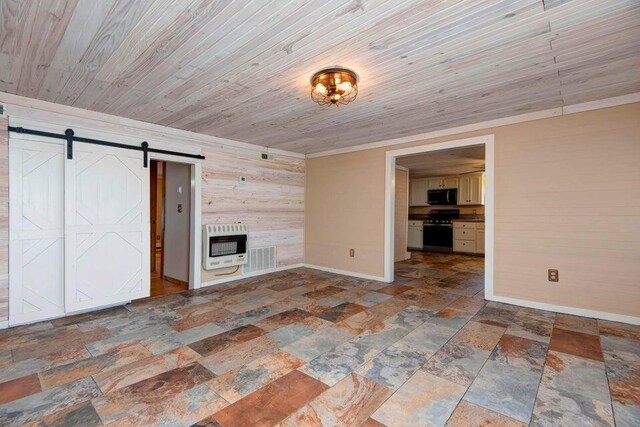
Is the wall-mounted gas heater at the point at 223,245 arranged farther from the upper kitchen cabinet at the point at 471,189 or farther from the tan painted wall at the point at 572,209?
the upper kitchen cabinet at the point at 471,189

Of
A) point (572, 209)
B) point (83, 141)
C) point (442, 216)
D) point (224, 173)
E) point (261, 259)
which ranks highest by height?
point (83, 141)

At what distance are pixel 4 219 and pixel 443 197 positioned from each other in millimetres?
8607

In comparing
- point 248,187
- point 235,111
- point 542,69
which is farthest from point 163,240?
point 542,69

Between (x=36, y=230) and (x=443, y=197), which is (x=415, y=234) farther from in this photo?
(x=36, y=230)

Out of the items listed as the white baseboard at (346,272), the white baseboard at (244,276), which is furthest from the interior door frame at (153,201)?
the white baseboard at (346,272)

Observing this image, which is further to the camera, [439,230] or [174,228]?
[439,230]

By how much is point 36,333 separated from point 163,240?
246 centimetres

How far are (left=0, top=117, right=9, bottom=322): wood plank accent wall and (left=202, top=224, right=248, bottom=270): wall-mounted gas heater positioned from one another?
2.04 meters

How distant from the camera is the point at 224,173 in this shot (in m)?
4.76

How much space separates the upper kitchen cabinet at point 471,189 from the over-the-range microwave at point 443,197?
5.1 inches

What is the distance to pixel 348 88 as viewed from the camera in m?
2.56

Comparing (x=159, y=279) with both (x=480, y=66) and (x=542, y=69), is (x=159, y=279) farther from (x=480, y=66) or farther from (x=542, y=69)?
(x=542, y=69)

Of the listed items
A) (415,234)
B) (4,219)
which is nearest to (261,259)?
(4,219)

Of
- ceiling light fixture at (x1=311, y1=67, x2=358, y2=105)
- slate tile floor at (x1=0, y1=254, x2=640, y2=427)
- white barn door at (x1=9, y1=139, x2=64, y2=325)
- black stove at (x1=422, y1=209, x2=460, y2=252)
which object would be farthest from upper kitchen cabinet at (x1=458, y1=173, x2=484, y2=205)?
white barn door at (x1=9, y1=139, x2=64, y2=325)
